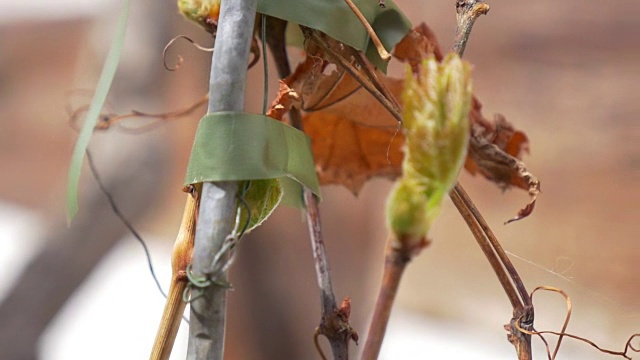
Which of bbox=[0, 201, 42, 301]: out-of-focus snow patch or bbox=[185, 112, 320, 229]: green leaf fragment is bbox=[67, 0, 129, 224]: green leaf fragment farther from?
bbox=[0, 201, 42, 301]: out-of-focus snow patch

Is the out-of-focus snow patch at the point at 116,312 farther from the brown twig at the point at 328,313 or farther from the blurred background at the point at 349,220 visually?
the brown twig at the point at 328,313

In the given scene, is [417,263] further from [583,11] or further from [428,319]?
[583,11]

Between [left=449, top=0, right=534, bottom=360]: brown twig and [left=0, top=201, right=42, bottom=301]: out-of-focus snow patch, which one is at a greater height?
[left=0, top=201, right=42, bottom=301]: out-of-focus snow patch

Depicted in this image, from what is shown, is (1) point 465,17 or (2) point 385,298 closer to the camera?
(2) point 385,298

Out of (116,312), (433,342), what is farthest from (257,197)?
(116,312)

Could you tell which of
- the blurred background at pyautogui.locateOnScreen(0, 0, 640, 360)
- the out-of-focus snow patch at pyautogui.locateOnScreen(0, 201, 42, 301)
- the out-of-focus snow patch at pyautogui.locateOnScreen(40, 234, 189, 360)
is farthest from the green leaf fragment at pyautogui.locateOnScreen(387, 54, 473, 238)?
the out-of-focus snow patch at pyautogui.locateOnScreen(0, 201, 42, 301)

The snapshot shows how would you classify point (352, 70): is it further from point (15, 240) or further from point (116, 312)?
point (15, 240)
